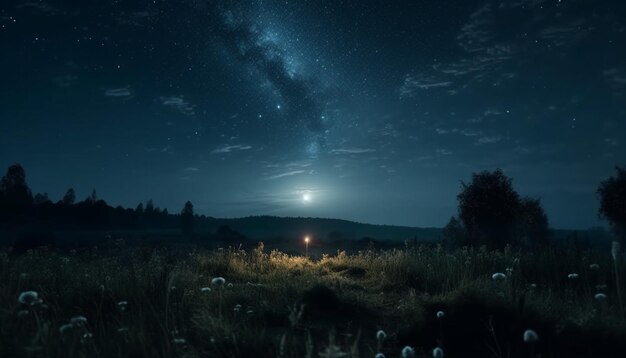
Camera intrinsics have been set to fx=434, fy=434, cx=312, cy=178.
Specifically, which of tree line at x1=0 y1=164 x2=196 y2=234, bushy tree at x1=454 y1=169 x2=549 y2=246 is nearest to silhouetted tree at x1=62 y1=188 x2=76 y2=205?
tree line at x1=0 y1=164 x2=196 y2=234

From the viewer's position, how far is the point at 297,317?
369 cm

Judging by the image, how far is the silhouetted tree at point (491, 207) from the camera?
3981 cm

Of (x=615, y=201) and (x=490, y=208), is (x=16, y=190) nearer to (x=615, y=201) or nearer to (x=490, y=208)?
(x=490, y=208)

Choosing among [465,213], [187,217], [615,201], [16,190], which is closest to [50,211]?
[16,190]

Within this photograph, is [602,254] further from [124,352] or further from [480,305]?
[124,352]

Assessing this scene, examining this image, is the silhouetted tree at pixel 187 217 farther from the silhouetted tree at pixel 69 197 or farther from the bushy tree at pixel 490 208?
the bushy tree at pixel 490 208

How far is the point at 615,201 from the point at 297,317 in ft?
157

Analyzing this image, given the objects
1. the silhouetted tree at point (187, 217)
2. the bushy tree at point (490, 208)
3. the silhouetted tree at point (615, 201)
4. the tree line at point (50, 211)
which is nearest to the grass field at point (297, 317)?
the bushy tree at point (490, 208)

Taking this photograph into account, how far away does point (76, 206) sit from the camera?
8825 centimetres

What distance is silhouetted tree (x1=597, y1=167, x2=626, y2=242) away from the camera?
135ft

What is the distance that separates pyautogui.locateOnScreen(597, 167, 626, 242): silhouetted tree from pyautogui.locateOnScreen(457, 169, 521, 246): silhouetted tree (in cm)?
963

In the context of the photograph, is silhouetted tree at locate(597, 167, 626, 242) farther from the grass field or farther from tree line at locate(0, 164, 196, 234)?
tree line at locate(0, 164, 196, 234)

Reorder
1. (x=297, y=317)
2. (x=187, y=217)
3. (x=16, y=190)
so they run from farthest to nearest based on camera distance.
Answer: (x=187, y=217) → (x=16, y=190) → (x=297, y=317)

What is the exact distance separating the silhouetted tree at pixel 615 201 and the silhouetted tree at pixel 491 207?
9633 mm
